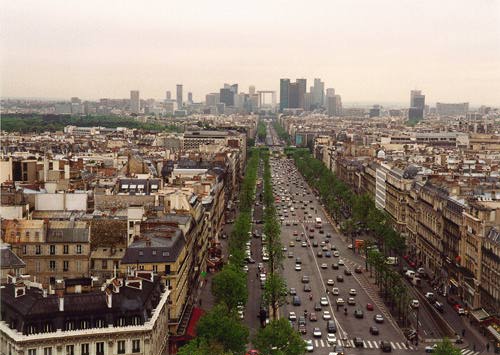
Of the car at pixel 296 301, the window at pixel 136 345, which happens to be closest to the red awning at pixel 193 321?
the car at pixel 296 301

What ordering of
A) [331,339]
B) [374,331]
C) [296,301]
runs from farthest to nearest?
[296,301] < [374,331] < [331,339]

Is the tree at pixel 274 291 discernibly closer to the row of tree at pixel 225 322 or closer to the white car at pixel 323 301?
the row of tree at pixel 225 322

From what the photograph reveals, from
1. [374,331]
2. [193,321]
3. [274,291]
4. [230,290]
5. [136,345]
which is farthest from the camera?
[274,291]

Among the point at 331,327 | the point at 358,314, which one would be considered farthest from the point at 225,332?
the point at 358,314

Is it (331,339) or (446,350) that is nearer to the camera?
(446,350)

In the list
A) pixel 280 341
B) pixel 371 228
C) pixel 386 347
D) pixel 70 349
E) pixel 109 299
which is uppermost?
pixel 109 299

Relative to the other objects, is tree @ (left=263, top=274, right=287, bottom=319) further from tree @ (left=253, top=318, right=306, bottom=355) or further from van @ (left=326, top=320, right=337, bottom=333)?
tree @ (left=253, top=318, right=306, bottom=355)

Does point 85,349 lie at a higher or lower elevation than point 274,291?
higher

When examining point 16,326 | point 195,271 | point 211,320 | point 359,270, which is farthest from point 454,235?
point 16,326

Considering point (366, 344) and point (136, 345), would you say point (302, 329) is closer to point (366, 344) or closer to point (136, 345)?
point (366, 344)
